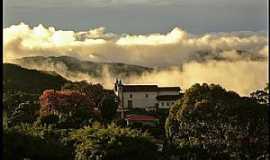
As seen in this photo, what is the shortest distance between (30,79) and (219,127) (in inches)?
893

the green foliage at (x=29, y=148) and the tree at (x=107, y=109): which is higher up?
the tree at (x=107, y=109)

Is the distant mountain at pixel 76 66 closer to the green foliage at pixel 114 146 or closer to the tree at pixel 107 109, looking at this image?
the tree at pixel 107 109

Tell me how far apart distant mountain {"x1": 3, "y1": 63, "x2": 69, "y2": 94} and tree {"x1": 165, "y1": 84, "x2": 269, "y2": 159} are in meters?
16.9

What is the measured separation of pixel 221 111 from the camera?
15.5 m

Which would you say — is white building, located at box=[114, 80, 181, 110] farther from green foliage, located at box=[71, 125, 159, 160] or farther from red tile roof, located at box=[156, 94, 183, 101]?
green foliage, located at box=[71, 125, 159, 160]

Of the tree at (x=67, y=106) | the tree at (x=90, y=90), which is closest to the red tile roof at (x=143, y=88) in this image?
the tree at (x=90, y=90)

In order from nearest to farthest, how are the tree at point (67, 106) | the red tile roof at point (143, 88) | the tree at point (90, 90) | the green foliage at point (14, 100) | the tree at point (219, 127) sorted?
the tree at point (219, 127), the tree at point (67, 106), the green foliage at point (14, 100), the tree at point (90, 90), the red tile roof at point (143, 88)

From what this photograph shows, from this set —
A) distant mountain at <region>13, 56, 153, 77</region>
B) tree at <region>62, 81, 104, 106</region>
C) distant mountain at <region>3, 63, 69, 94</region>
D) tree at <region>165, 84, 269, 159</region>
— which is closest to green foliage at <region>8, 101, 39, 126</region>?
tree at <region>62, 81, 104, 106</region>

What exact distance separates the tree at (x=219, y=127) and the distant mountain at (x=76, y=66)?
15.9 meters

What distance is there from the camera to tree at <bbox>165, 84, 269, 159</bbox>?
46.6 ft

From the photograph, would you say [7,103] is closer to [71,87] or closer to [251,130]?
[71,87]

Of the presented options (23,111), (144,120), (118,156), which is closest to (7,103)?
(23,111)

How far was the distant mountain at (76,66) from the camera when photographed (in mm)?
34750

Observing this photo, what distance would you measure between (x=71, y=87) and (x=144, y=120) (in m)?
6.62
